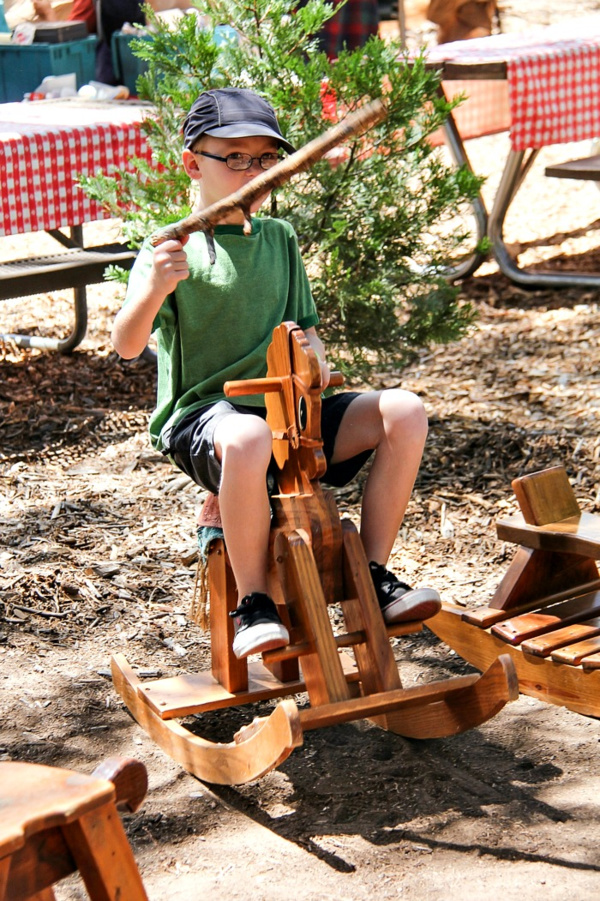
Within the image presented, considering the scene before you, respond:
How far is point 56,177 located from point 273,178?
2.76 metres

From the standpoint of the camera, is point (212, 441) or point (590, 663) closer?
point (212, 441)

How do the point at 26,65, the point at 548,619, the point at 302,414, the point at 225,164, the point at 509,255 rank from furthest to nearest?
the point at 26,65, the point at 509,255, the point at 548,619, the point at 225,164, the point at 302,414

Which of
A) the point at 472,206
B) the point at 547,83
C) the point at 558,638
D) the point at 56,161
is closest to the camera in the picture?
the point at 558,638

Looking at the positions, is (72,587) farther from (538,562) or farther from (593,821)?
(593,821)

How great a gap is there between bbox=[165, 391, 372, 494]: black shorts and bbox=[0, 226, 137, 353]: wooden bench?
2360 mm

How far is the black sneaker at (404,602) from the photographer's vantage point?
8.21ft

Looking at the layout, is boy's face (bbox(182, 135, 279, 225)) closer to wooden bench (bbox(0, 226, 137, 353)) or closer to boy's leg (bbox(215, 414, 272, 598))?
boy's leg (bbox(215, 414, 272, 598))

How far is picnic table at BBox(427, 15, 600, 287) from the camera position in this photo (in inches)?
233

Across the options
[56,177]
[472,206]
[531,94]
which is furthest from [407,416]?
[472,206]

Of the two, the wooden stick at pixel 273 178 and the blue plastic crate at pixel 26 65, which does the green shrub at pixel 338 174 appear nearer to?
the wooden stick at pixel 273 178

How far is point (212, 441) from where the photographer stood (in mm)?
2469

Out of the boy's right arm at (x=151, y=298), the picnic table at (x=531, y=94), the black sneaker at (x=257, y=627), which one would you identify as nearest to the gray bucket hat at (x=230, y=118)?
the boy's right arm at (x=151, y=298)

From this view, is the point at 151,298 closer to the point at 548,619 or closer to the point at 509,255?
the point at 548,619

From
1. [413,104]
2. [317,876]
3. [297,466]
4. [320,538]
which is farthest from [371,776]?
[413,104]
